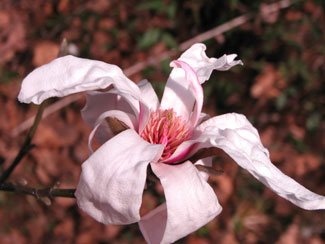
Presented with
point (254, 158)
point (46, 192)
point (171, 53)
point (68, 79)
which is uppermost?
point (68, 79)

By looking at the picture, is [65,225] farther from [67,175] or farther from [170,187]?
[170,187]

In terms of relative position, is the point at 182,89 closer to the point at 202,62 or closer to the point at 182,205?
the point at 202,62

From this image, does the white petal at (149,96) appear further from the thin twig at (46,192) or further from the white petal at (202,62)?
the thin twig at (46,192)

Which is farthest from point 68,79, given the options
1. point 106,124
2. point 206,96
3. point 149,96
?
point 206,96

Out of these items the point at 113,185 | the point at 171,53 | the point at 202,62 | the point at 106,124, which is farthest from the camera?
the point at 171,53

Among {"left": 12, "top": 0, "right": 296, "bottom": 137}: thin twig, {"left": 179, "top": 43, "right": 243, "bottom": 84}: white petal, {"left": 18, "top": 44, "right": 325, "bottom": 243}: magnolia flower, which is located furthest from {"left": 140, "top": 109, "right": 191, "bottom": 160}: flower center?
{"left": 12, "top": 0, "right": 296, "bottom": 137}: thin twig

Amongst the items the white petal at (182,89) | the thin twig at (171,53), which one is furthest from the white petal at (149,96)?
the thin twig at (171,53)

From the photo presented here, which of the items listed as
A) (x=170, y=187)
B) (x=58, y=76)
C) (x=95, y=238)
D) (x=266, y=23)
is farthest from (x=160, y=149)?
(x=266, y=23)
